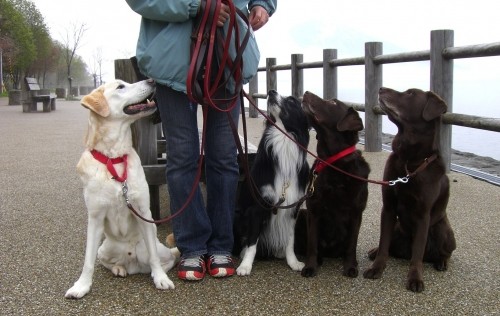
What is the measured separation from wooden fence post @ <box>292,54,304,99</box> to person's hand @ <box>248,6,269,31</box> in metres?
7.39

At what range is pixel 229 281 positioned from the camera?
9.98 ft

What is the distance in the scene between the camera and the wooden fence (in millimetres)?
5391

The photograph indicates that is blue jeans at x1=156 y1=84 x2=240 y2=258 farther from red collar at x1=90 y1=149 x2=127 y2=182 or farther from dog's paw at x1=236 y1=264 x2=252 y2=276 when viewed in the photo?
red collar at x1=90 y1=149 x2=127 y2=182

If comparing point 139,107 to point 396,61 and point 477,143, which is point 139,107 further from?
point 477,143

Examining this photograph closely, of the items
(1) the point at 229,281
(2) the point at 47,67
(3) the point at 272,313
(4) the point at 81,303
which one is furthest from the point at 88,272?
(2) the point at 47,67

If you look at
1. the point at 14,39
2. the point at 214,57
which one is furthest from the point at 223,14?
the point at 14,39

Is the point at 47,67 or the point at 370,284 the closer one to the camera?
the point at 370,284

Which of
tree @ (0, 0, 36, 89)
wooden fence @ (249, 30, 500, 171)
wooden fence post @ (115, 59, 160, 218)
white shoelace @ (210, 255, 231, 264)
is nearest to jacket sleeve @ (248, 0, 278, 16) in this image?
wooden fence post @ (115, 59, 160, 218)

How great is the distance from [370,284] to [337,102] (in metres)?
1.15

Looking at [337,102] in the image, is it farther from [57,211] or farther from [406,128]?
[57,211]

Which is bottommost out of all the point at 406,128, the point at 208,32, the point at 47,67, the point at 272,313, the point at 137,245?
the point at 272,313

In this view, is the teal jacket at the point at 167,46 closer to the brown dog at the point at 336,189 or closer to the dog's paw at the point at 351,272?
the brown dog at the point at 336,189

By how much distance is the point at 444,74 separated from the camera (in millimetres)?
5848

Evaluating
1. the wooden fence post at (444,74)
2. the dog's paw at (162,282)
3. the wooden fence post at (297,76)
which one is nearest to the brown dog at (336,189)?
the dog's paw at (162,282)
